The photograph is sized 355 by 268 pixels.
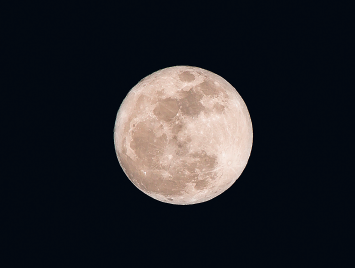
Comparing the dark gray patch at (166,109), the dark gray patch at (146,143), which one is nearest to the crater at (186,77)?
the dark gray patch at (166,109)

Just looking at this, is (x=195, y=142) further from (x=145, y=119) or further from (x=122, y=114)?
(x=122, y=114)

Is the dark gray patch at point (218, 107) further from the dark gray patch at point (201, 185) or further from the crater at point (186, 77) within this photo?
the dark gray patch at point (201, 185)

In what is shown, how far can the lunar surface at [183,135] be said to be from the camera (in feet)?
14.2

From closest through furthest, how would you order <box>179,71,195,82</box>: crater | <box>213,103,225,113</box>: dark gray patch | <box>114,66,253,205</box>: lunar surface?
<box>114,66,253,205</box>: lunar surface, <box>213,103,225,113</box>: dark gray patch, <box>179,71,195,82</box>: crater

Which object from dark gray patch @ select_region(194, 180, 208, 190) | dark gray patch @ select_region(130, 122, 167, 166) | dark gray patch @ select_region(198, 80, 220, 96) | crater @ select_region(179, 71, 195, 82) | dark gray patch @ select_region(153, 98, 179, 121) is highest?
crater @ select_region(179, 71, 195, 82)

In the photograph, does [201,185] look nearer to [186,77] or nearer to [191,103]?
[191,103]

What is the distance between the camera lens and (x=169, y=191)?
473 centimetres

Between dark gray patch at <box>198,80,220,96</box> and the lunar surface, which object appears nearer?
the lunar surface

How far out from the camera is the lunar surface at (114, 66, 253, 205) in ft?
14.2

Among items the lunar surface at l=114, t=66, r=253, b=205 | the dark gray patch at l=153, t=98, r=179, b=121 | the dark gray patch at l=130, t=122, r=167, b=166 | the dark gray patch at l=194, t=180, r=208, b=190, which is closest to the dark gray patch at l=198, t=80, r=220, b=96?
the lunar surface at l=114, t=66, r=253, b=205

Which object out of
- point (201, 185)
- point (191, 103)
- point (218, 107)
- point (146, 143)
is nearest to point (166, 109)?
point (191, 103)

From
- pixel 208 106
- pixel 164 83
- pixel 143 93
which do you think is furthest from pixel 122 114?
pixel 208 106

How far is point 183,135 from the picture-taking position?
4277 millimetres

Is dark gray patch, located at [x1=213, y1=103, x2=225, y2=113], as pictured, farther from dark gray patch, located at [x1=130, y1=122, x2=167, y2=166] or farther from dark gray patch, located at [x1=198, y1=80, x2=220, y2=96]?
dark gray patch, located at [x1=130, y1=122, x2=167, y2=166]
